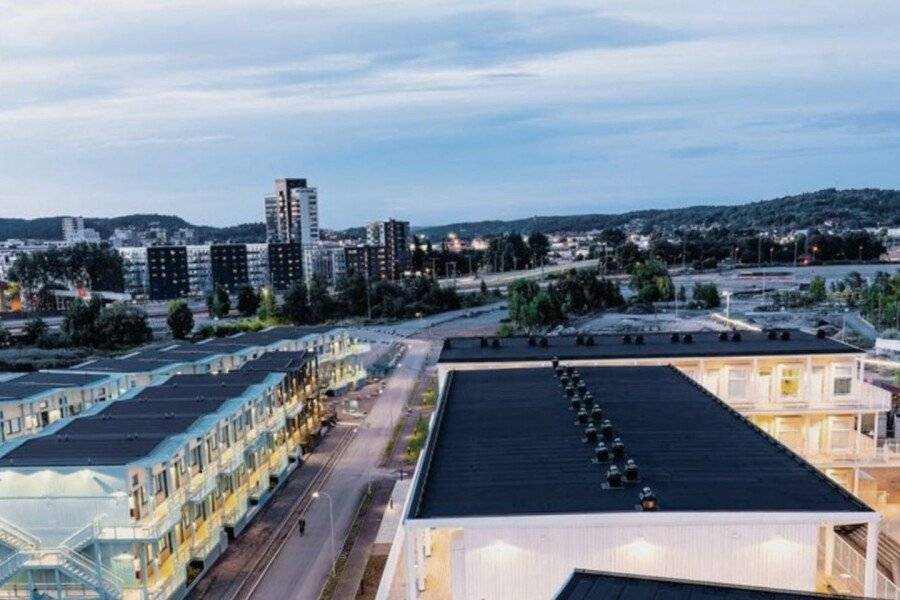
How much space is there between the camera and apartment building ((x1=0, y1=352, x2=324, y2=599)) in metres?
20.6

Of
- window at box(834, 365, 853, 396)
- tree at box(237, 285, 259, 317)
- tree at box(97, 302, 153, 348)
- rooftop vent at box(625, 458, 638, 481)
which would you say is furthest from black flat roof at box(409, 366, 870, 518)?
tree at box(237, 285, 259, 317)

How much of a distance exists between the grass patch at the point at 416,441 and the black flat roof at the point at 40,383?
16.5 m

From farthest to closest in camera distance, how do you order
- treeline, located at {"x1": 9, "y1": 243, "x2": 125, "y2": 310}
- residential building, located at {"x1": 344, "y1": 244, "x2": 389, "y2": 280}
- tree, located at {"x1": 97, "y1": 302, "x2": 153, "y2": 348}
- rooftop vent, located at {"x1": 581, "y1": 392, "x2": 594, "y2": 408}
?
residential building, located at {"x1": 344, "y1": 244, "x2": 389, "y2": 280} → treeline, located at {"x1": 9, "y1": 243, "x2": 125, "y2": 310} → tree, located at {"x1": 97, "y1": 302, "x2": 153, "y2": 348} → rooftop vent, located at {"x1": 581, "y1": 392, "x2": 594, "y2": 408}

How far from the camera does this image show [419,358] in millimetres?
64625

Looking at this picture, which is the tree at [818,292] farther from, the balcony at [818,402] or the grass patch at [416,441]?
the grass patch at [416,441]

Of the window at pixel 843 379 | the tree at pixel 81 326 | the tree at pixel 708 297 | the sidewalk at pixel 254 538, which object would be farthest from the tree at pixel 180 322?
the window at pixel 843 379

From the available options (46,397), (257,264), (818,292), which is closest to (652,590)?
(46,397)

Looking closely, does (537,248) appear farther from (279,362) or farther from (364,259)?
(279,362)

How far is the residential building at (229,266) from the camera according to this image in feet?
474

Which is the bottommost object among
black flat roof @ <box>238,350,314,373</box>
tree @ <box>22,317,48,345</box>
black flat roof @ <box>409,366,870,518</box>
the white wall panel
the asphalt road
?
the asphalt road

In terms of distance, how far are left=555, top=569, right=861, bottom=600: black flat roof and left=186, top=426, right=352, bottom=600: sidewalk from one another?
16.2 m

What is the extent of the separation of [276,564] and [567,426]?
12027mm

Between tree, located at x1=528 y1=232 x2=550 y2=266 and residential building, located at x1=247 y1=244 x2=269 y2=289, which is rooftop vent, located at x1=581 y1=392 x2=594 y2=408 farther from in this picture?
tree, located at x1=528 y1=232 x2=550 y2=266

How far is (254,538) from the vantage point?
2723 cm
